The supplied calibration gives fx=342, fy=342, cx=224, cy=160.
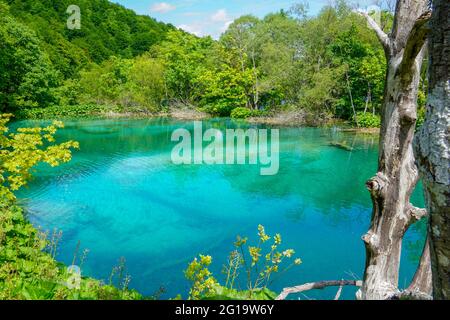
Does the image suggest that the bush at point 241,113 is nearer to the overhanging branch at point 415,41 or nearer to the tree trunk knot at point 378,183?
the tree trunk knot at point 378,183

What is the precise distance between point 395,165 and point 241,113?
2958 cm

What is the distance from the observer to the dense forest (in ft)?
80.1

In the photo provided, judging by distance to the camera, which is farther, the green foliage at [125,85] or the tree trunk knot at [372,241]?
the green foliage at [125,85]

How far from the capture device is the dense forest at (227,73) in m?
24.4

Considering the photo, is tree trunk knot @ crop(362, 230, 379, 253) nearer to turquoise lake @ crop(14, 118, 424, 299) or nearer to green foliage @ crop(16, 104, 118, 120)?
turquoise lake @ crop(14, 118, 424, 299)

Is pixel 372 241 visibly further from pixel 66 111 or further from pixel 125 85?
pixel 125 85

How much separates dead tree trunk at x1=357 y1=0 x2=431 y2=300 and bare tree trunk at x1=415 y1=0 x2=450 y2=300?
1.49 m

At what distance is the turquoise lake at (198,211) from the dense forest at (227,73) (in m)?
8.70

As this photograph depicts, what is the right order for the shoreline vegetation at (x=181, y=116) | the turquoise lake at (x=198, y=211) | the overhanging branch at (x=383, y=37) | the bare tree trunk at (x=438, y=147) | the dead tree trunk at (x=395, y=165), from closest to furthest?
the bare tree trunk at (x=438, y=147) < the dead tree trunk at (x=395, y=165) < the overhanging branch at (x=383, y=37) < the turquoise lake at (x=198, y=211) < the shoreline vegetation at (x=181, y=116)

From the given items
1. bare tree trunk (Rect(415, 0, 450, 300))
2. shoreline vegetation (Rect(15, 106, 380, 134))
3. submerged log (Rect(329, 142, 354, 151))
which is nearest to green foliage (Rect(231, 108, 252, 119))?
shoreline vegetation (Rect(15, 106, 380, 134))

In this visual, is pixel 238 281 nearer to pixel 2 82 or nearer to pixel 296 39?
pixel 296 39

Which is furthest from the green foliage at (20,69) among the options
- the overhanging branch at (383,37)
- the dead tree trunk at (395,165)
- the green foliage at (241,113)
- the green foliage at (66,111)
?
the dead tree trunk at (395,165)

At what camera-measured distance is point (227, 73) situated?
33.1m
